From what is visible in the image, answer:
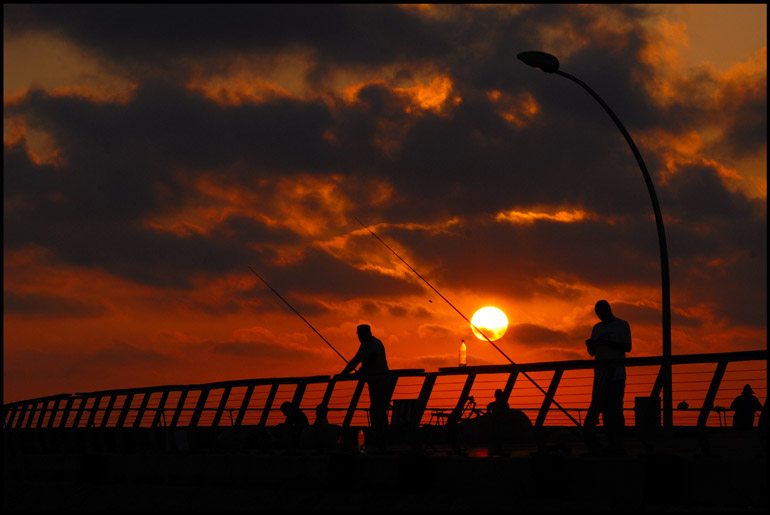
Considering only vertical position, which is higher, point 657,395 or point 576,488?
point 657,395

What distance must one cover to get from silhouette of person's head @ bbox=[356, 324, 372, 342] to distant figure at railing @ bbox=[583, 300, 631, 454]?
142 inches

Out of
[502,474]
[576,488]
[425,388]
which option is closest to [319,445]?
[425,388]

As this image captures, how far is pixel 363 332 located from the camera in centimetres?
1550

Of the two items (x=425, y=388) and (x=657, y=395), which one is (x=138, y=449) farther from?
(x=657, y=395)

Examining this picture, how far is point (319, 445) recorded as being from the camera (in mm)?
14484

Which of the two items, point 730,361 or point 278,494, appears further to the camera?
point 278,494

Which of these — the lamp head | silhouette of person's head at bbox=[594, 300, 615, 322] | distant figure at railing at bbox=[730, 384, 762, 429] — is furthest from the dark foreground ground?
the lamp head

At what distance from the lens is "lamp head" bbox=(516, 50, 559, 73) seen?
751 inches

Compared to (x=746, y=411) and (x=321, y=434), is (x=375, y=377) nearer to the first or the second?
(x=321, y=434)

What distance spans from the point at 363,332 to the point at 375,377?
5.11 ft

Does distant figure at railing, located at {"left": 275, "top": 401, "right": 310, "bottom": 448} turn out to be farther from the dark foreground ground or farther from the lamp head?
the lamp head

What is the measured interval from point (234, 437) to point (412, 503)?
5.38 metres

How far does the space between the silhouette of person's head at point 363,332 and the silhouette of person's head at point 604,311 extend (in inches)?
146

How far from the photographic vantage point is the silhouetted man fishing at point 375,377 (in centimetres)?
1398
